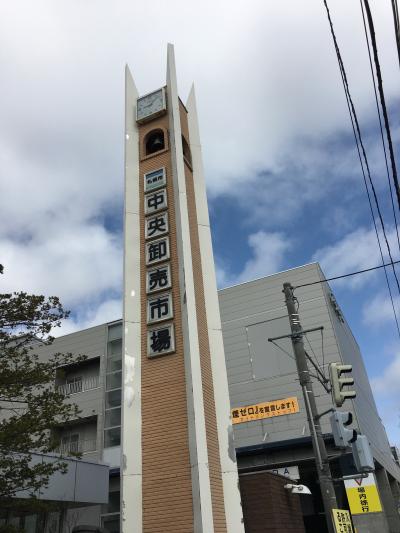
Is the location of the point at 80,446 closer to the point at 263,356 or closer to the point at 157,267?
the point at 263,356

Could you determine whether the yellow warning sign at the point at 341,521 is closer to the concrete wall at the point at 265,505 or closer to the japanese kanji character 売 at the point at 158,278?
the concrete wall at the point at 265,505

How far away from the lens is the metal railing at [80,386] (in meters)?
36.9

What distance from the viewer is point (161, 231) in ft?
62.4

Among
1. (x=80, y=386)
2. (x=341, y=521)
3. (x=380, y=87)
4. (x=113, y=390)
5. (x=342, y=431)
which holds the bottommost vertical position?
(x=341, y=521)

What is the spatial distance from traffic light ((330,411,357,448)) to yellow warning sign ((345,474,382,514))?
59.8 ft

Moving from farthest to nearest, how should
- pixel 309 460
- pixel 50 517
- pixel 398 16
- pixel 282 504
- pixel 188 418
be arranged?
pixel 309 460 < pixel 50 517 < pixel 282 504 < pixel 188 418 < pixel 398 16

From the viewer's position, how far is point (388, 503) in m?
30.8

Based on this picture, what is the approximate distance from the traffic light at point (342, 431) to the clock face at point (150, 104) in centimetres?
1580

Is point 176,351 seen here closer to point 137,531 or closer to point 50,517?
point 137,531

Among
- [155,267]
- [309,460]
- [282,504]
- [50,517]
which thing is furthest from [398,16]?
[309,460]

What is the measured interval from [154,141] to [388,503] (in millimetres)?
26983

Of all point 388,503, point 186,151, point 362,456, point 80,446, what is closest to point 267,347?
point 388,503

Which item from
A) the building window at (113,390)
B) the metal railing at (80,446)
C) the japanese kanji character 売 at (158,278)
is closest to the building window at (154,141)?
the japanese kanji character 売 at (158,278)

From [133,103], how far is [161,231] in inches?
300
